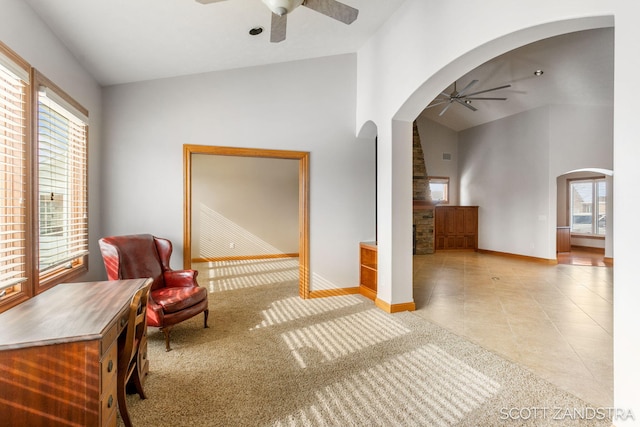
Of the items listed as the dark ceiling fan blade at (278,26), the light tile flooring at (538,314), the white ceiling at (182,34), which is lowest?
the light tile flooring at (538,314)

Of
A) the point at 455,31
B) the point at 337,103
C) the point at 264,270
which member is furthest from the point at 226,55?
the point at 264,270

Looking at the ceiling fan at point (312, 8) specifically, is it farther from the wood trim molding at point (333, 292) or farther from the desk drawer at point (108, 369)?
the wood trim molding at point (333, 292)

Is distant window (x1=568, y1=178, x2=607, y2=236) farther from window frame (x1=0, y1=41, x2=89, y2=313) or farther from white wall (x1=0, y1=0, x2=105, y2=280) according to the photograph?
window frame (x1=0, y1=41, x2=89, y2=313)

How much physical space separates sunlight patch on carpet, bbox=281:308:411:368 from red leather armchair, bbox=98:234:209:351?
3.25 ft

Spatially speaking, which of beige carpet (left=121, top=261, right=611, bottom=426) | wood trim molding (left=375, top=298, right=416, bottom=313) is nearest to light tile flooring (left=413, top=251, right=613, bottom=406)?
wood trim molding (left=375, top=298, right=416, bottom=313)

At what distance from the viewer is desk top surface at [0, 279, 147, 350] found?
1.36m

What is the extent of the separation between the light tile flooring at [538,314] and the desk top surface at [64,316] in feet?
9.74

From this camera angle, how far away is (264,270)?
6602mm

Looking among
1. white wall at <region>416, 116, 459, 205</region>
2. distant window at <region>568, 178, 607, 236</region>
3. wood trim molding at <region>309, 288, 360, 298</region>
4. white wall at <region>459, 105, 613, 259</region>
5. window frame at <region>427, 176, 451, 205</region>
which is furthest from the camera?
window frame at <region>427, 176, 451, 205</region>

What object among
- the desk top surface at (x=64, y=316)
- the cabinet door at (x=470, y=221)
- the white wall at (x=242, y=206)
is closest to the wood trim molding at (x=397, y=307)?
the desk top surface at (x=64, y=316)

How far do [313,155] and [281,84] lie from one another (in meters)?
1.08

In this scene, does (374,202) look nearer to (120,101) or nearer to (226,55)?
(226,55)

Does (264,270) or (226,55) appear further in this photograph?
(264,270)

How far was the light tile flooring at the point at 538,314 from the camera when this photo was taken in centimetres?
248
